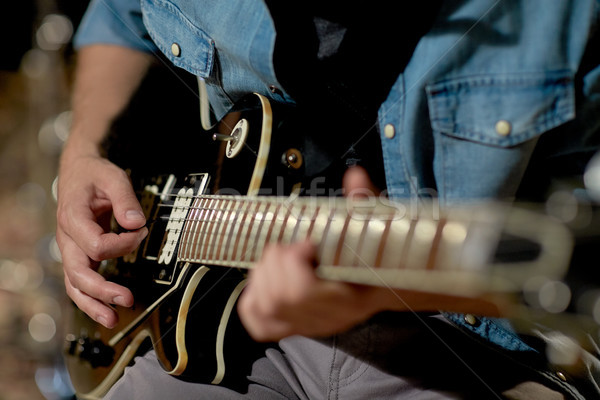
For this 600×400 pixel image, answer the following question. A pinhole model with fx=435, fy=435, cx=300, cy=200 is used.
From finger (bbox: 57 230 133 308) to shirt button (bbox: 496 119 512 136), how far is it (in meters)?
0.63

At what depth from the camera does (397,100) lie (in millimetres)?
581

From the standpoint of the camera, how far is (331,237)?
1.53 ft

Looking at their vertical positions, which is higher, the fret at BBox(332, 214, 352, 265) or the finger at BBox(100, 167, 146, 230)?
the fret at BBox(332, 214, 352, 265)

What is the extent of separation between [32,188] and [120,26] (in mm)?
1722

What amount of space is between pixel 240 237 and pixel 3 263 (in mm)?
2238

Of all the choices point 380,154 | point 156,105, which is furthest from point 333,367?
point 156,105

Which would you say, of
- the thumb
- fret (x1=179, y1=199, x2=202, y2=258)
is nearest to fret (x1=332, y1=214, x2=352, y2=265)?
fret (x1=179, y1=199, x2=202, y2=258)

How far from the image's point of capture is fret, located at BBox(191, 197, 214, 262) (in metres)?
0.66

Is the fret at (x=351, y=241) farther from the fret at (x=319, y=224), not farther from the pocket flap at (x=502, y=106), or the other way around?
the pocket flap at (x=502, y=106)

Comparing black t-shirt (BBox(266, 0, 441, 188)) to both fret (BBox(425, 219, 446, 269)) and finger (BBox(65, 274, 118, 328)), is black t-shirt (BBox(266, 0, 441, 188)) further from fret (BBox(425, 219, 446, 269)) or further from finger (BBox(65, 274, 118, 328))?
finger (BBox(65, 274, 118, 328))

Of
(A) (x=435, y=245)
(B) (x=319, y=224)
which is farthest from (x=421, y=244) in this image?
(B) (x=319, y=224)

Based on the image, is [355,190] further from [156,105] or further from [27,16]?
[27,16]

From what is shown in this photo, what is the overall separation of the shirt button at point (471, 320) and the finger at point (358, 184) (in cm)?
21

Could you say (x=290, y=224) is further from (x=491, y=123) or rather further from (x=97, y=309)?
(x=97, y=309)
